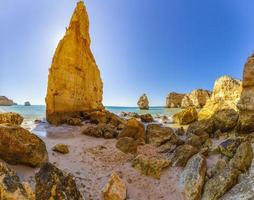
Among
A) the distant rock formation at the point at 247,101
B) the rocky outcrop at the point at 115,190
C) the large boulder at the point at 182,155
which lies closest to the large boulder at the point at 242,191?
the large boulder at the point at 182,155

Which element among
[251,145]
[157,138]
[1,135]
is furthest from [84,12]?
[251,145]

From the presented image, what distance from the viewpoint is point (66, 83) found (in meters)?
16.9

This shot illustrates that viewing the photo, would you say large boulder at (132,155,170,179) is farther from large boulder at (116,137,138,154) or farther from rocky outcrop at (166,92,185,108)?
rocky outcrop at (166,92,185,108)

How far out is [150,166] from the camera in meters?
7.04

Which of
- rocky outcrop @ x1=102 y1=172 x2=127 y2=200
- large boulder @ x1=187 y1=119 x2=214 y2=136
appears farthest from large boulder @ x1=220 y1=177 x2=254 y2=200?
large boulder @ x1=187 y1=119 x2=214 y2=136

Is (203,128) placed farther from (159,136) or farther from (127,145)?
(127,145)

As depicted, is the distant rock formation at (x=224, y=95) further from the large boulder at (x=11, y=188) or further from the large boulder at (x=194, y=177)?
the large boulder at (x=11, y=188)

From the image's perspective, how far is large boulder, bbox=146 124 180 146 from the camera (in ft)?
32.9

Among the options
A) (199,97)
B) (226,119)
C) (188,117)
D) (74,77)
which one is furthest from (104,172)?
(199,97)

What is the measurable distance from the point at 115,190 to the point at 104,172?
1.44 metres

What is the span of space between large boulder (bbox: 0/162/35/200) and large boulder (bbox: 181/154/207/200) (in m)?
3.83

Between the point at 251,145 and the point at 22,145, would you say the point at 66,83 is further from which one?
the point at 251,145

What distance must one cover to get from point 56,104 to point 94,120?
126 inches

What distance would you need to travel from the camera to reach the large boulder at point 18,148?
228 inches
